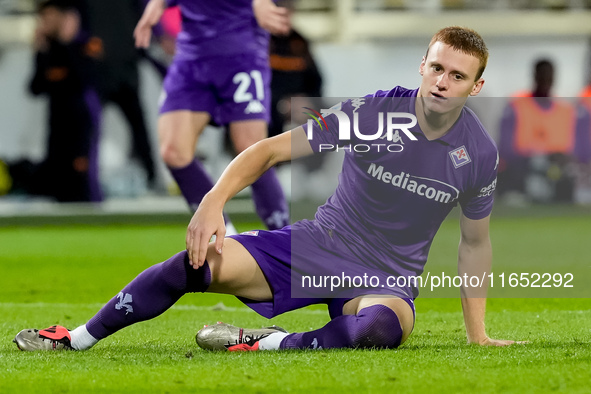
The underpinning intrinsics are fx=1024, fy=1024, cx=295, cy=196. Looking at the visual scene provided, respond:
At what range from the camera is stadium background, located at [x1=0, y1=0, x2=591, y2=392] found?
3.10 metres

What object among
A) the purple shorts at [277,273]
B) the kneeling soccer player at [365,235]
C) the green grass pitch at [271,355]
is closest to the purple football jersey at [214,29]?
the green grass pitch at [271,355]

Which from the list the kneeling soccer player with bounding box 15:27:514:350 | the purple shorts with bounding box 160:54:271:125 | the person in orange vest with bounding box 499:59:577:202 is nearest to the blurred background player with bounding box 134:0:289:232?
the purple shorts with bounding box 160:54:271:125

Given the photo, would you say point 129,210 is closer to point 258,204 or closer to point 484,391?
point 258,204

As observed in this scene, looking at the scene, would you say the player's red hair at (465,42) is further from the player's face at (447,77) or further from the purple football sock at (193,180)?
the purple football sock at (193,180)

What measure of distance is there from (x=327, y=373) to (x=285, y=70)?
9724 millimetres

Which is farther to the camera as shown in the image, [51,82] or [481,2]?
Result: [481,2]

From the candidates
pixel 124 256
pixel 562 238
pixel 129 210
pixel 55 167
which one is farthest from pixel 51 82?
pixel 562 238

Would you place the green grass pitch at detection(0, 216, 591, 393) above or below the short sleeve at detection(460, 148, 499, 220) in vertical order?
below

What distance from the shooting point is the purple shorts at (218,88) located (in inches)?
233

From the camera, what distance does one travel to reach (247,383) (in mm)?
2969

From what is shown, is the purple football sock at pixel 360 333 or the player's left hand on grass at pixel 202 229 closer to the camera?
the player's left hand on grass at pixel 202 229

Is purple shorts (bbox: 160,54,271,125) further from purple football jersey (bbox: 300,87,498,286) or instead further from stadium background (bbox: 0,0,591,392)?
purple football jersey (bbox: 300,87,498,286)

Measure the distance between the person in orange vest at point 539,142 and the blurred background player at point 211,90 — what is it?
7.63 m

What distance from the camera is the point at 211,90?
5988 mm
